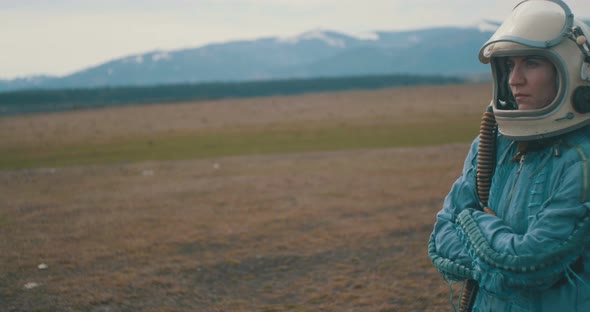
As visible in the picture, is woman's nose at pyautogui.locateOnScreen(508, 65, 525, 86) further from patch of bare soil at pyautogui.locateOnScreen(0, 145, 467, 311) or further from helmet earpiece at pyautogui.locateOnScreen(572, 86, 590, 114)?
patch of bare soil at pyautogui.locateOnScreen(0, 145, 467, 311)

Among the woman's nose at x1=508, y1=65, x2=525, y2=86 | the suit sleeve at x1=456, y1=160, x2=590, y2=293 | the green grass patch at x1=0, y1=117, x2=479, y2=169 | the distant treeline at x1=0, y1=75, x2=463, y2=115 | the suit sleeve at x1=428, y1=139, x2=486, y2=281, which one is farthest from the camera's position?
the distant treeline at x1=0, y1=75, x2=463, y2=115

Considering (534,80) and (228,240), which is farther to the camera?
(228,240)

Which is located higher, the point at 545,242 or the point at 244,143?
the point at 545,242

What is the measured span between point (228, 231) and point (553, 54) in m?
7.85

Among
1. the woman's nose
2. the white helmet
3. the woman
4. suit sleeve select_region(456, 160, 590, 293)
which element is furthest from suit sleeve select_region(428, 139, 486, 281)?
the woman's nose

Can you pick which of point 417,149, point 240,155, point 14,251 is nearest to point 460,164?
point 417,149

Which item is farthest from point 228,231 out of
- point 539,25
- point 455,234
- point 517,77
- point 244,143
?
point 244,143

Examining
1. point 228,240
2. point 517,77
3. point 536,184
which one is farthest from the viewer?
point 228,240

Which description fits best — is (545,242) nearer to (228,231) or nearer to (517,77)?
(517,77)

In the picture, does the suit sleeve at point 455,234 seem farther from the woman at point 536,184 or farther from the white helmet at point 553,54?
the white helmet at point 553,54

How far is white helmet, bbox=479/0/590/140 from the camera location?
102 inches

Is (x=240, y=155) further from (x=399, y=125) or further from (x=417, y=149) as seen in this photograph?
(x=399, y=125)

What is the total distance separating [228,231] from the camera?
387 inches

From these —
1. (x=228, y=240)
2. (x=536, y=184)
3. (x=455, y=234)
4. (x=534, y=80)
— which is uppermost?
(x=534, y=80)
